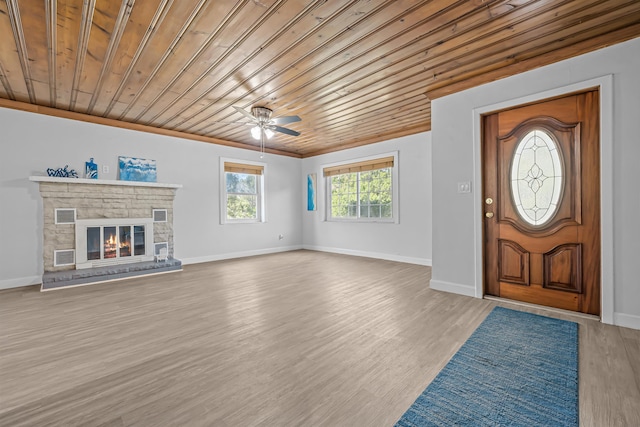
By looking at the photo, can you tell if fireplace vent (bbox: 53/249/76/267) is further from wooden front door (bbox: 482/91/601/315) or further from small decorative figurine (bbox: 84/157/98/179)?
wooden front door (bbox: 482/91/601/315)

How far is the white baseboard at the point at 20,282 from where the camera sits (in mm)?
3920

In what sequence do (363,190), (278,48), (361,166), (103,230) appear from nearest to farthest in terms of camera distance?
(278,48) → (103,230) → (361,166) → (363,190)

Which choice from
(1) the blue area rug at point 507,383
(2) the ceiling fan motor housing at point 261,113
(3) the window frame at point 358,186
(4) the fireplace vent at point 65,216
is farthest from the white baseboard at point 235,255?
(1) the blue area rug at point 507,383

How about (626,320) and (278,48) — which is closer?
(626,320)

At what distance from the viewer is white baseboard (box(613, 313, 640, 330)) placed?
243 centimetres

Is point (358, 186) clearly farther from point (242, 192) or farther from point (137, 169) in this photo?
point (137, 169)

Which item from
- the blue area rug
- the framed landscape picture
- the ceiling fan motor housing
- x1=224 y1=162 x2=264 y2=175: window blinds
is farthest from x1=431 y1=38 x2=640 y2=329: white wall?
the framed landscape picture

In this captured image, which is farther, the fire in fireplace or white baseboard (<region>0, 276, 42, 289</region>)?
the fire in fireplace

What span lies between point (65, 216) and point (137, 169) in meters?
1.24

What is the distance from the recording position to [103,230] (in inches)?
183

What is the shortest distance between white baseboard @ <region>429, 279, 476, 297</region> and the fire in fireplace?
15.2ft

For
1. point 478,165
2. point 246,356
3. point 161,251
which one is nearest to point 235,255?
point 161,251

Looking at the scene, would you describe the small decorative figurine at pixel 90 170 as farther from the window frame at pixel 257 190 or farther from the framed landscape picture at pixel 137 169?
the window frame at pixel 257 190

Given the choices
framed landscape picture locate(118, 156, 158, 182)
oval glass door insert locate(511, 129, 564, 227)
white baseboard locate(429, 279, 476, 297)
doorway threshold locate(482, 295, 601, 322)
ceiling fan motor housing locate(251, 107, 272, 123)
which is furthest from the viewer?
framed landscape picture locate(118, 156, 158, 182)
